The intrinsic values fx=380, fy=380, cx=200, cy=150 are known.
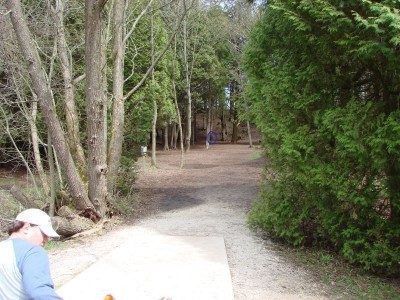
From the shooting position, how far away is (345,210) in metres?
5.58

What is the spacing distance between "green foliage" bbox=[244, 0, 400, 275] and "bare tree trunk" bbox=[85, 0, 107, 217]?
3.87 metres

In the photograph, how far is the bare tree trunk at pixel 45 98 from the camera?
26.2ft

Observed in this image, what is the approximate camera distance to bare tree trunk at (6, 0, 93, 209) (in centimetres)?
800

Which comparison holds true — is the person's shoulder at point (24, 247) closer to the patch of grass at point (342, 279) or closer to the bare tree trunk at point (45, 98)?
the patch of grass at point (342, 279)

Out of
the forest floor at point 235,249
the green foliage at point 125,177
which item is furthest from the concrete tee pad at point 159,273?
the green foliage at point 125,177

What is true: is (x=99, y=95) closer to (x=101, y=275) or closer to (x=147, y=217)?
(x=147, y=217)

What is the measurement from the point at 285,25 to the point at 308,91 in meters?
1.08

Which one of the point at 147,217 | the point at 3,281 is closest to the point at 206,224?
the point at 147,217

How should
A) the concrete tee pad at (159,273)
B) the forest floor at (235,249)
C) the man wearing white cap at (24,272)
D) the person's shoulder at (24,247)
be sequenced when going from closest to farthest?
1. the man wearing white cap at (24,272)
2. the person's shoulder at (24,247)
3. the concrete tee pad at (159,273)
4. the forest floor at (235,249)

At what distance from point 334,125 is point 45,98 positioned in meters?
6.01

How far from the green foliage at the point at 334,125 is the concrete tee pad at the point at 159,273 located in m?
1.43

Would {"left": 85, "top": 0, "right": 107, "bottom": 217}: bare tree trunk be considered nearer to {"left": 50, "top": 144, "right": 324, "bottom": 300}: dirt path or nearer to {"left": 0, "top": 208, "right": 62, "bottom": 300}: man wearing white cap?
{"left": 50, "top": 144, "right": 324, "bottom": 300}: dirt path

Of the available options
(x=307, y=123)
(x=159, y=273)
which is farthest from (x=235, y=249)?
(x=307, y=123)

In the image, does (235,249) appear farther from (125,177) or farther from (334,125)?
(125,177)
